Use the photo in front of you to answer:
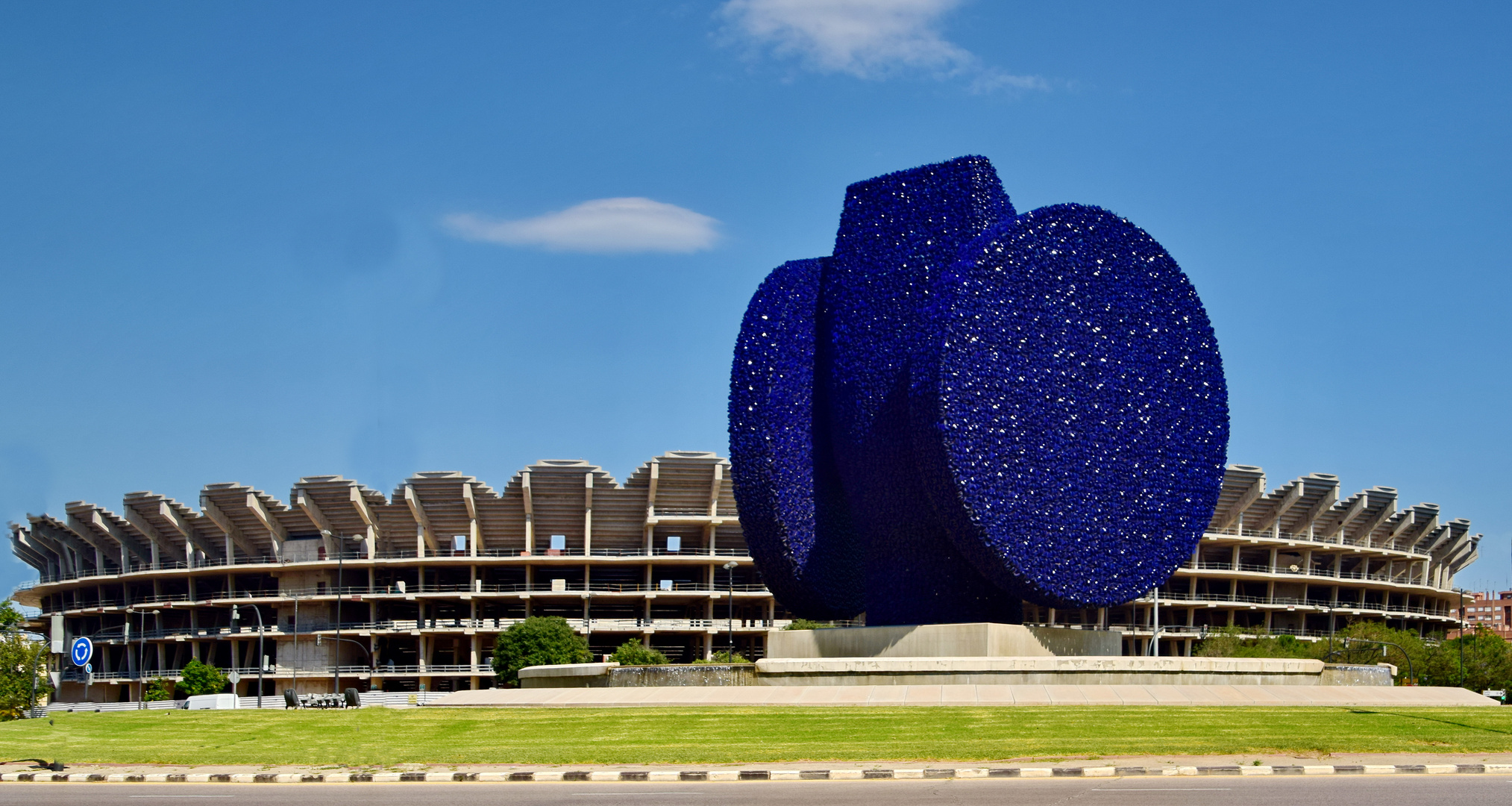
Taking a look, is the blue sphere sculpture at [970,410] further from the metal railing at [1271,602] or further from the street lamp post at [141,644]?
the street lamp post at [141,644]

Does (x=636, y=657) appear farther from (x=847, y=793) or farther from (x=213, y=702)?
(x=847, y=793)

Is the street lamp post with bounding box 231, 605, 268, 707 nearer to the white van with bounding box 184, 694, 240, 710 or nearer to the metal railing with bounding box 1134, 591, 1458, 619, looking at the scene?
the white van with bounding box 184, 694, 240, 710

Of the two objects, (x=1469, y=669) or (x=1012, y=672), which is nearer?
(x=1012, y=672)

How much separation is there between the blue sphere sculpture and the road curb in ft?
45.3

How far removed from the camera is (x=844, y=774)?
18.1 meters

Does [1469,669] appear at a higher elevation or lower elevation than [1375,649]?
lower

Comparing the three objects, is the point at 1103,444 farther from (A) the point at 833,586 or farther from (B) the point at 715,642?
(B) the point at 715,642

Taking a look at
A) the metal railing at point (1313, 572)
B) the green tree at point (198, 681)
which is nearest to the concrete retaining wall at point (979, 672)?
the green tree at point (198, 681)

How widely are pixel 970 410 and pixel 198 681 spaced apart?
55920 mm

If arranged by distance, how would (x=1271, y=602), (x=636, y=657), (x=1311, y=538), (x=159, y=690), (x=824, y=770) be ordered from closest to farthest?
(x=824, y=770) → (x=636, y=657) → (x=159, y=690) → (x=1271, y=602) → (x=1311, y=538)

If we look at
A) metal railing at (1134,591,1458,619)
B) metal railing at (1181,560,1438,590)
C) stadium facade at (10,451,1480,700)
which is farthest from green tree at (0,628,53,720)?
metal railing at (1181,560,1438,590)

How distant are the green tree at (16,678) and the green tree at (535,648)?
27735 mm

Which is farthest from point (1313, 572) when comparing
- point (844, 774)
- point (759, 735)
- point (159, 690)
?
point (844, 774)

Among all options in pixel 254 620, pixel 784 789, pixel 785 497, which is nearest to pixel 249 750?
pixel 784 789
